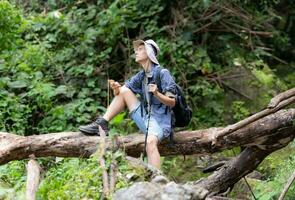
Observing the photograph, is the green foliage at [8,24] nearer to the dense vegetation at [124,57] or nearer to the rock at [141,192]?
the dense vegetation at [124,57]

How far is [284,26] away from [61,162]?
7.44 meters

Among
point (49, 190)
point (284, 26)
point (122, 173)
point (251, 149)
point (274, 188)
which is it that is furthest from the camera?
point (284, 26)

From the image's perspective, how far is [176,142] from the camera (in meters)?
6.20

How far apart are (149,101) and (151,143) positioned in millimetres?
552

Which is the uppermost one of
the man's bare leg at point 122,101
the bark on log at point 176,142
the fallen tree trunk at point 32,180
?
the man's bare leg at point 122,101

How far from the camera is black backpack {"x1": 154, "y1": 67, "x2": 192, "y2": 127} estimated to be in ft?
Result: 19.8

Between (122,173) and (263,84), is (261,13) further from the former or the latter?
(122,173)

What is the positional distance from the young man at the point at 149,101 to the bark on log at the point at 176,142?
0.20m

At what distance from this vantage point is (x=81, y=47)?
35.0 ft

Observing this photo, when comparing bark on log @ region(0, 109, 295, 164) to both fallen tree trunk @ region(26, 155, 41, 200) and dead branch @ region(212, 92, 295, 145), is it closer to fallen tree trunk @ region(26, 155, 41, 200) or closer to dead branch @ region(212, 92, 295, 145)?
dead branch @ region(212, 92, 295, 145)

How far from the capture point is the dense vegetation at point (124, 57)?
9.65m

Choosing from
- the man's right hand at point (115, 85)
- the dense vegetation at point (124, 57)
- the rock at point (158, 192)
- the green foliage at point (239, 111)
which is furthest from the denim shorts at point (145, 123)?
the green foliage at point (239, 111)

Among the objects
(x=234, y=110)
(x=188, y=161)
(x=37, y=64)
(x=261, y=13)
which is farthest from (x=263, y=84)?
(x=37, y=64)

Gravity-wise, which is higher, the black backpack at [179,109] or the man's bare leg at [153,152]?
the black backpack at [179,109]
